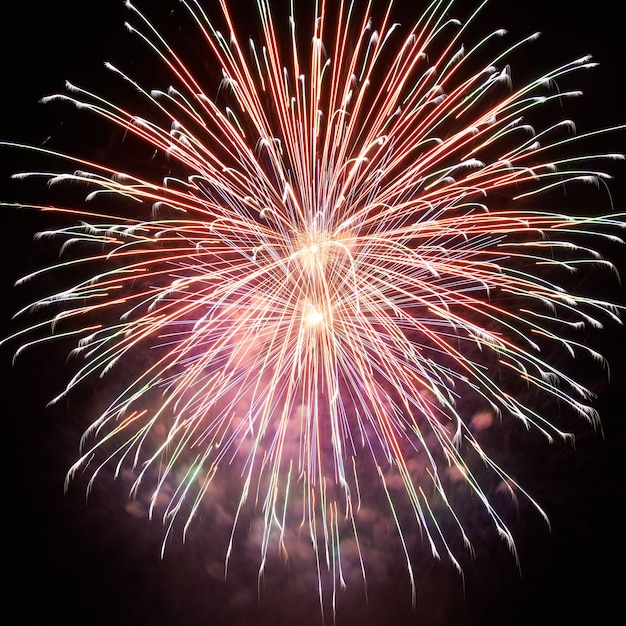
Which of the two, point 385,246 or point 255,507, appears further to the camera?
point 255,507

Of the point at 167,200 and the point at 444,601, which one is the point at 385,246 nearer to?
the point at 167,200

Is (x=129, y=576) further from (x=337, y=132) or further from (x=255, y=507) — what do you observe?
(x=337, y=132)

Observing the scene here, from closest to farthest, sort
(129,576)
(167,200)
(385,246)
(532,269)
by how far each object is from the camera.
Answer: (385,246) < (167,200) < (532,269) < (129,576)

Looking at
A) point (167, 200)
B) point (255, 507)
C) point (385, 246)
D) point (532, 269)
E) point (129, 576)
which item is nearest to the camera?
point (385, 246)

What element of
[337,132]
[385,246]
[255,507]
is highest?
[337,132]

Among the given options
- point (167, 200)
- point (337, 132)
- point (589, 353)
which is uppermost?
point (337, 132)

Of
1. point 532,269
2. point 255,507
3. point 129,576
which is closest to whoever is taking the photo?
point 532,269

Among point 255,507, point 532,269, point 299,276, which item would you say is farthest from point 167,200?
point 532,269

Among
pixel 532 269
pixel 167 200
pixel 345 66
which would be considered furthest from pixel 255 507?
pixel 345 66

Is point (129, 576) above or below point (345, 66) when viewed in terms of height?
below
